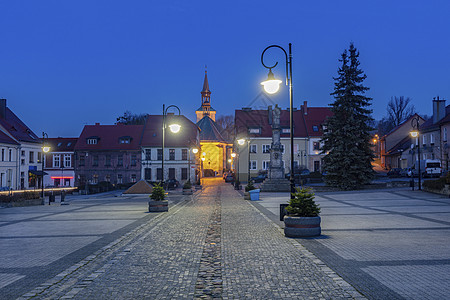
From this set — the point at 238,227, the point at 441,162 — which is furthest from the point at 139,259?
the point at 441,162

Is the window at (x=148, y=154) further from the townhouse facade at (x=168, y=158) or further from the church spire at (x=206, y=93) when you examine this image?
the church spire at (x=206, y=93)

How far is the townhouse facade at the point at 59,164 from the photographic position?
67.5 meters

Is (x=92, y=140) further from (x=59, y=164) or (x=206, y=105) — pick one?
(x=206, y=105)

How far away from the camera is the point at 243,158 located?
7069 cm

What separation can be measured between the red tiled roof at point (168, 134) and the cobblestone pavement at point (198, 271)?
5264 centimetres

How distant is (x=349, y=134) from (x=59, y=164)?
50.9m

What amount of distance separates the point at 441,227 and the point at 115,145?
57779 mm

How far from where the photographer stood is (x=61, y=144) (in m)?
70.7

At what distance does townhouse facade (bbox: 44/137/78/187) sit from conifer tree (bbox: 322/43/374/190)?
45160 mm

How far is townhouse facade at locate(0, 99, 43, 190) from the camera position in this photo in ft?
177

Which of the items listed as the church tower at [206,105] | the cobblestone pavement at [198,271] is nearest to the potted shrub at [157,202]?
the cobblestone pavement at [198,271]

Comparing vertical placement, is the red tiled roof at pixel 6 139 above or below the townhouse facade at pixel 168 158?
above

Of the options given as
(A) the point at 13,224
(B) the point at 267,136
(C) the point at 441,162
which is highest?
(B) the point at 267,136

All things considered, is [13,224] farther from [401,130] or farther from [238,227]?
[401,130]
